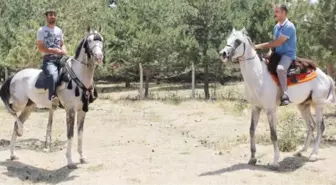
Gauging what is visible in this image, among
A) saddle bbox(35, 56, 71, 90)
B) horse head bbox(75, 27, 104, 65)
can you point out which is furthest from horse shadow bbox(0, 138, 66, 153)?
horse head bbox(75, 27, 104, 65)

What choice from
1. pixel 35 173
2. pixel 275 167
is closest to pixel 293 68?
pixel 275 167

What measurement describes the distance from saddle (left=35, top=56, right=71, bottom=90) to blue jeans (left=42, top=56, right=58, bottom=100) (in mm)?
38

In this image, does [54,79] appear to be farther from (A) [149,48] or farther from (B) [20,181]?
(A) [149,48]

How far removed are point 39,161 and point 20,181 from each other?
155 centimetres

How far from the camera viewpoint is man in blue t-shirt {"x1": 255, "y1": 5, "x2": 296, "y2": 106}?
27.5ft

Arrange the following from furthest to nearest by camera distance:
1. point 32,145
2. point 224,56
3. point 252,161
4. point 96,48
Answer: point 32,145
point 252,161
point 96,48
point 224,56

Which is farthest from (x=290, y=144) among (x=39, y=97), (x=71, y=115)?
(x=39, y=97)

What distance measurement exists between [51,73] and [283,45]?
4.07 meters

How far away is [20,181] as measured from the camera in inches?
312

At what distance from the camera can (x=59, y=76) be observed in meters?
8.73

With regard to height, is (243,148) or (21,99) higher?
(21,99)

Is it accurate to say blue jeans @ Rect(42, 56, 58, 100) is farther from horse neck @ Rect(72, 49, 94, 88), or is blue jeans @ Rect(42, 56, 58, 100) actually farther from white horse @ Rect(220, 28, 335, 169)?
white horse @ Rect(220, 28, 335, 169)

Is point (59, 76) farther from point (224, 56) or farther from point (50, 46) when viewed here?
point (224, 56)

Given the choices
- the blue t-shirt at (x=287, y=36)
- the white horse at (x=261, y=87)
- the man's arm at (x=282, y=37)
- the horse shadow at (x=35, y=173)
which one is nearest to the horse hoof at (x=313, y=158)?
the white horse at (x=261, y=87)
